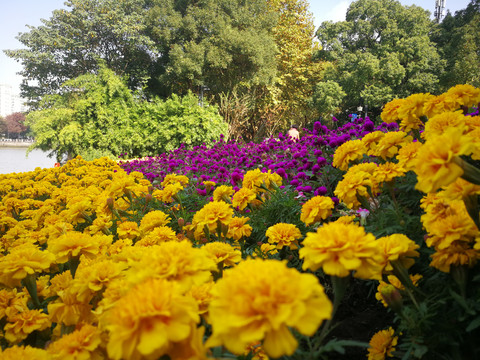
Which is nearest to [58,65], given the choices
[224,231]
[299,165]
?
[299,165]

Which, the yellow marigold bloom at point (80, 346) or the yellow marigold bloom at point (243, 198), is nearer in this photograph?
the yellow marigold bloom at point (80, 346)

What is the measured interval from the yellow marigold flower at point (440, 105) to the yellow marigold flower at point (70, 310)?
193 cm

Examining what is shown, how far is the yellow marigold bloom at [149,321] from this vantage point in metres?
0.59

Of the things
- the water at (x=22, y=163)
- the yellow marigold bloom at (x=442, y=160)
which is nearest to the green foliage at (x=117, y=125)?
the water at (x=22, y=163)

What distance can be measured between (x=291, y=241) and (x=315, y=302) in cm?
104

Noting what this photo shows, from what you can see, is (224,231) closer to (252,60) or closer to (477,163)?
(477,163)

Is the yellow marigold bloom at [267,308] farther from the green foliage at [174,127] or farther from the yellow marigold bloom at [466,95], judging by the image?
the green foliage at [174,127]

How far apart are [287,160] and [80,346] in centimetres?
317

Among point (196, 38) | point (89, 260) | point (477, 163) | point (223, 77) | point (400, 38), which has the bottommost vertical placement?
point (89, 260)

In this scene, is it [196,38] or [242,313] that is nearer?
[242,313]

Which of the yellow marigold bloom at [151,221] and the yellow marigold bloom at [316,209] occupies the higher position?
the yellow marigold bloom at [316,209]

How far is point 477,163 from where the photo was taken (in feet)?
4.57

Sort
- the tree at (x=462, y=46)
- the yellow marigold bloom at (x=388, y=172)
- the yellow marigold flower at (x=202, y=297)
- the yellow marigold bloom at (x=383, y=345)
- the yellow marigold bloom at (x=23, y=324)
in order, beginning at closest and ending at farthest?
the yellow marigold flower at (x=202, y=297), the yellow marigold bloom at (x=23, y=324), the yellow marigold bloom at (x=383, y=345), the yellow marigold bloom at (x=388, y=172), the tree at (x=462, y=46)

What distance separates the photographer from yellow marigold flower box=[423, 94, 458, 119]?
5.66ft
